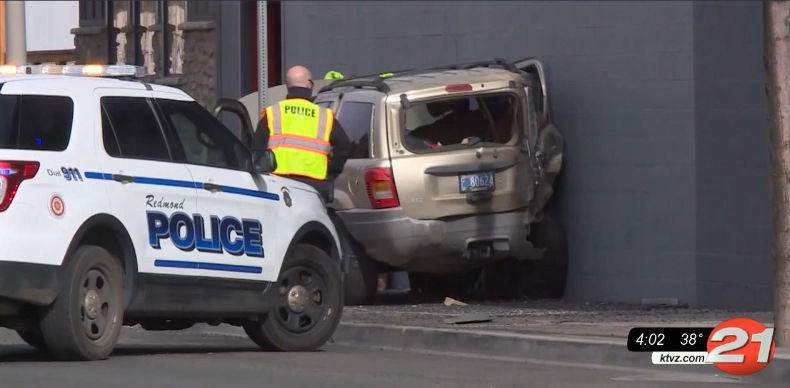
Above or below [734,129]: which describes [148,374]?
below

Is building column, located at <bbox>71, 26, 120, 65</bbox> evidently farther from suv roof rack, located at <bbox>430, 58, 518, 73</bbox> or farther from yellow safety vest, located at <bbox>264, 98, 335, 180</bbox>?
yellow safety vest, located at <bbox>264, 98, 335, 180</bbox>

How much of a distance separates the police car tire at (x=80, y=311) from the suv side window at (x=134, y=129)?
667mm

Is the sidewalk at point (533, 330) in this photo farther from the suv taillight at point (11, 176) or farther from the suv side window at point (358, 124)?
the suv taillight at point (11, 176)

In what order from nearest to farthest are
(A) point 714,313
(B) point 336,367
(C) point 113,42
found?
1. (B) point 336,367
2. (A) point 714,313
3. (C) point 113,42

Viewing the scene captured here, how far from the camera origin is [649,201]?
52.0ft

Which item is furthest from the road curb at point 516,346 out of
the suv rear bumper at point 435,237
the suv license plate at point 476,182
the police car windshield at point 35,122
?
the police car windshield at point 35,122

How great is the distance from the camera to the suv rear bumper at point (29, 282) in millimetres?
9977

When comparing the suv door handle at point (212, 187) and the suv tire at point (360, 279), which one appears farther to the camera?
the suv tire at point (360, 279)

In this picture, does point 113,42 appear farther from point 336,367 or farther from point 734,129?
point 336,367

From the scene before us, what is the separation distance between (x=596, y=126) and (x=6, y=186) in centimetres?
734

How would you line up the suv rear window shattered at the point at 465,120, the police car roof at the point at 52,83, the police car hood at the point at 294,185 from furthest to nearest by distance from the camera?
the suv rear window shattered at the point at 465,120 → the police car hood at the point at 294,185 → the police car roof at the point at 52,83

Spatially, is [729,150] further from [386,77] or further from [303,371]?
[303,371]

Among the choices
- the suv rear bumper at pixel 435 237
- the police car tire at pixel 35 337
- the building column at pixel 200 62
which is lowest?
the police car tire at pixel 35 337

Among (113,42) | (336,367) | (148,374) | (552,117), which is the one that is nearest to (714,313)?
(552,117)
